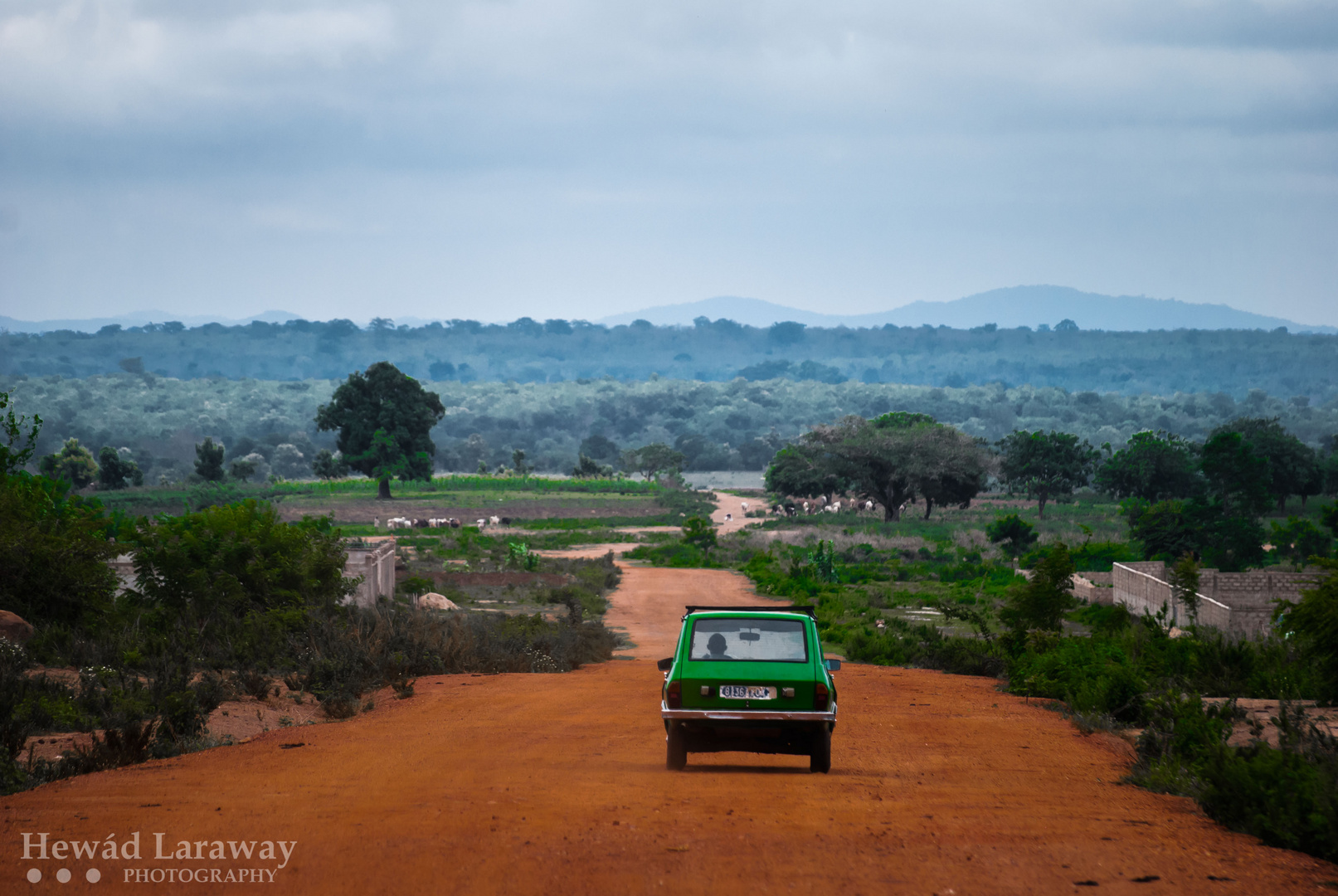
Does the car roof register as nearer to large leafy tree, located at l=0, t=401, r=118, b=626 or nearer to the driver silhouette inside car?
the driver silhouette inside car

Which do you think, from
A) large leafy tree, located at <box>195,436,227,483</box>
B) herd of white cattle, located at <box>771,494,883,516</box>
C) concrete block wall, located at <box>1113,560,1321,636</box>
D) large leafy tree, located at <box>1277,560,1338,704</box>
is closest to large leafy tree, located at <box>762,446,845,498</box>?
herd of white cattle, located at <box>771,494,883,516</box>

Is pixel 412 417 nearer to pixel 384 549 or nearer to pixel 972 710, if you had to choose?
pixel 384 549

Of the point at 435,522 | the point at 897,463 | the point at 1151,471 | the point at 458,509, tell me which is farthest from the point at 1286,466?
the point at 458,509

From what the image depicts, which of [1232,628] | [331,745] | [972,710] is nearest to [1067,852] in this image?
[331,745]

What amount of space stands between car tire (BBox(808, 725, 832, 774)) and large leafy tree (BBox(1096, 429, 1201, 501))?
238 ft

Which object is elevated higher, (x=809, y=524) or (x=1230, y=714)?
(x=1230, y=714)

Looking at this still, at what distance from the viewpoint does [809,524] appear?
6869cm

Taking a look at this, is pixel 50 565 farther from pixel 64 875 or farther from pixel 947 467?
pixel 947 467

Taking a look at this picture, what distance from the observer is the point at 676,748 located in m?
9.34

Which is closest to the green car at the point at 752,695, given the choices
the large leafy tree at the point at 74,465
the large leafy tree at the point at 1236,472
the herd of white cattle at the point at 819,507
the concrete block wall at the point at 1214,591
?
the concrete block wall at the point at 1214,591

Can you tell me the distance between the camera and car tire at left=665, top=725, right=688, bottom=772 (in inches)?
366

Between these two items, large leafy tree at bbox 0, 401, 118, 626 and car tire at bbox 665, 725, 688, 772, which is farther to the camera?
large leafy tree at bbox 0, 401, 118, 626

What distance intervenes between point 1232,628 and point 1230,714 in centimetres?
1408

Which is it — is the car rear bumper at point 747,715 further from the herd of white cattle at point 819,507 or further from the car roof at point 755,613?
the herd of white cattle at point 819,507
